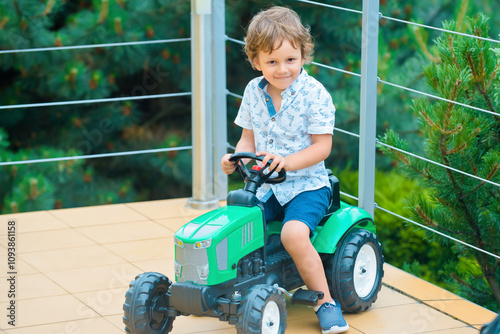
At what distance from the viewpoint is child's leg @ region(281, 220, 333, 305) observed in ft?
8.56

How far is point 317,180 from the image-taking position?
2777 mm

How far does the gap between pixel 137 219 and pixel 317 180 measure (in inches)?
52.8

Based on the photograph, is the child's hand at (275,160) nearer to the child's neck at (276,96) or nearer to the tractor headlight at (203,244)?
the child's neck at (276,96)

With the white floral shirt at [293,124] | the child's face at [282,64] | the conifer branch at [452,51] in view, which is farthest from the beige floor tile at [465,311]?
the child's face at [282,64]

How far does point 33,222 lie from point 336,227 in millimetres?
1688

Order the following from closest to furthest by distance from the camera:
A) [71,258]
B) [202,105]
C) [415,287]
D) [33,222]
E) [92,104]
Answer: [415,287] < [71,258] < [33,222] < [202,105] < [92,104]

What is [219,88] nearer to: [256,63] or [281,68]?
[256,63]

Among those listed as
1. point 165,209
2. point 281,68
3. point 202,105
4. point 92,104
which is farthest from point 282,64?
point 92,104

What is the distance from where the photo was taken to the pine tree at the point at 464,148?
9.70 feet

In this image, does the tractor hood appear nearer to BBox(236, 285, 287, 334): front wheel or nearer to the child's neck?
BBox(236, 285, 287, 334): front wheel

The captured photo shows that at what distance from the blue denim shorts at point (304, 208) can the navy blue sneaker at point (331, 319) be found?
264 mm

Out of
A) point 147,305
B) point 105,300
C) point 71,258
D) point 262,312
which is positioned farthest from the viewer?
point 71,258

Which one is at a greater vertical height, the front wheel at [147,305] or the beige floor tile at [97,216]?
the front wheel at [147,305]

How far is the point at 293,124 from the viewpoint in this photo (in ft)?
9.00
